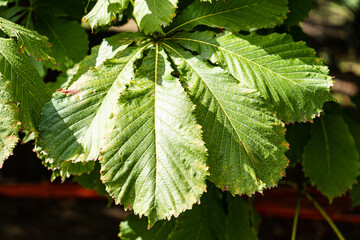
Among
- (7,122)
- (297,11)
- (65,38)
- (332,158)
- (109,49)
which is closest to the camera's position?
(7,122)

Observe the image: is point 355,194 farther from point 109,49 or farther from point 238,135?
point 109,49

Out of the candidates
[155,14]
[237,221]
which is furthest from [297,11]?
[237,221]

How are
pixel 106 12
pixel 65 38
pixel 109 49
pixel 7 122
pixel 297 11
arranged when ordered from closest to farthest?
pixel 7 122 → pixel 106 12 → pixel 109 49 → pixel 297 11 → pixel 65 38

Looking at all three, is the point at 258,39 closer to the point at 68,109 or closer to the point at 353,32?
the point at 68,109

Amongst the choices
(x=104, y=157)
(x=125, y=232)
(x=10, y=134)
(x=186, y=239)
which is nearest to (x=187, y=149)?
(x=104, y=157)

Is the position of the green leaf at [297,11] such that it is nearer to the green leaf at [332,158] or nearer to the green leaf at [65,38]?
the green leaf at [332,158]

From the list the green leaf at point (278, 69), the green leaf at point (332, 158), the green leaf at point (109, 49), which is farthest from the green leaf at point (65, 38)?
the green leaf at point (332, 158)
